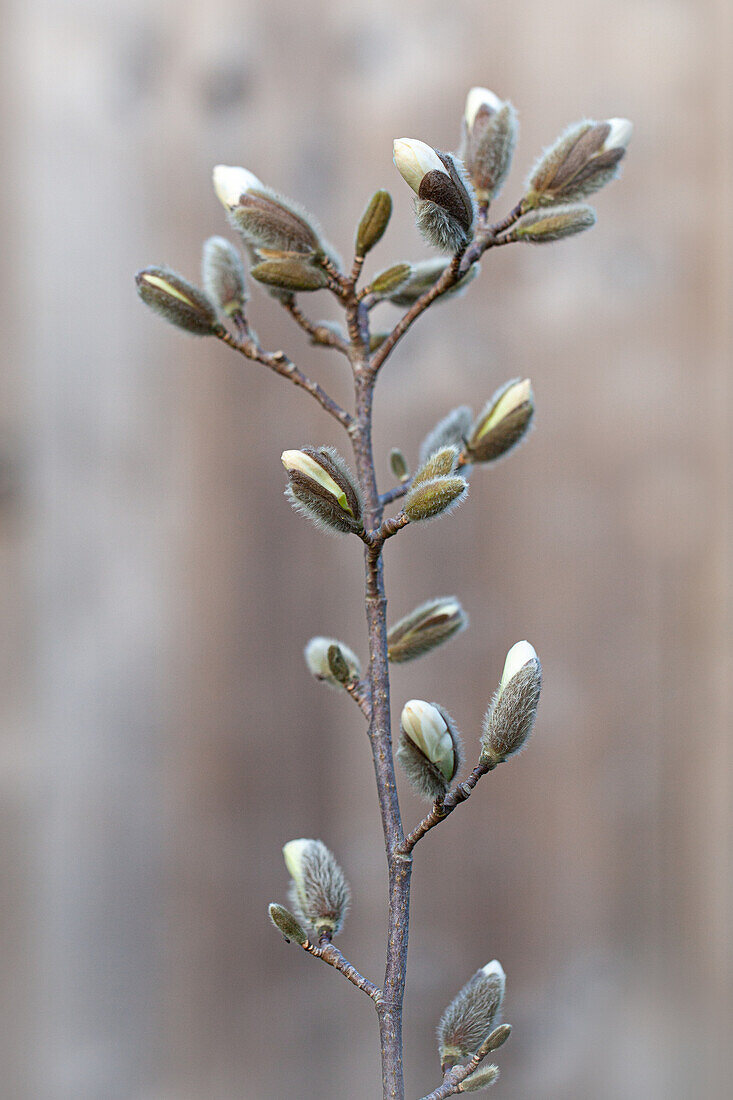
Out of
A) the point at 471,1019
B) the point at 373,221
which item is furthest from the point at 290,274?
the point at 471,1019

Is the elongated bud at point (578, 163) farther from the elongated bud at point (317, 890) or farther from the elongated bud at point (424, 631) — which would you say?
the elongated bud at point (317, 890)

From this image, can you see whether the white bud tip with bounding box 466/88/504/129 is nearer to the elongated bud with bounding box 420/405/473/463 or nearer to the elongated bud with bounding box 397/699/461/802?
the elongated bud with bounding box 420/405/473/463

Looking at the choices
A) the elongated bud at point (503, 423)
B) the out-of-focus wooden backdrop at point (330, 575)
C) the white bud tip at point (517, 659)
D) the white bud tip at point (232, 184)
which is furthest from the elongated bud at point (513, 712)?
the out-of-focus wooden backdrop at point (330, 575)

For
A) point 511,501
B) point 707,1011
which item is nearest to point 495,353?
point 511,501

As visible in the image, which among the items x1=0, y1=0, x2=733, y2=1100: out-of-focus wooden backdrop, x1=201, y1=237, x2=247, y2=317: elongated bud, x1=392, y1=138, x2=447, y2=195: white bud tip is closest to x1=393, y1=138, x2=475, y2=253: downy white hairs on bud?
x1=392, y1=138, x2=447, y2=195: white bud tip

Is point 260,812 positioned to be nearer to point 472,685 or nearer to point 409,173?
point 472,685

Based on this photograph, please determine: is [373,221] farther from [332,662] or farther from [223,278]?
[332,662]
